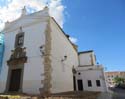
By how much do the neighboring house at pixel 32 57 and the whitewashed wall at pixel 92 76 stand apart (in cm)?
694

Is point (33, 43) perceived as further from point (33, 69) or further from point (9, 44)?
point (9, 44)

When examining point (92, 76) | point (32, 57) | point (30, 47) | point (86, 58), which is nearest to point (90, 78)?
point (92, 76)

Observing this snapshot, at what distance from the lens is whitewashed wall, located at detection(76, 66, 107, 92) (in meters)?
16.3

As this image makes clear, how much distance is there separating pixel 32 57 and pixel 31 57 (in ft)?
0.36

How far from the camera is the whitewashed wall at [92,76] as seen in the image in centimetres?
1626

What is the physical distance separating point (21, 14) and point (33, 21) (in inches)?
102

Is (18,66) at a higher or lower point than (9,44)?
lower

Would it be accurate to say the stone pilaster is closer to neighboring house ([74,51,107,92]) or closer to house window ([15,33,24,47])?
house window ([15,33,24,47])

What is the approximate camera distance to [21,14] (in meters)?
13.3

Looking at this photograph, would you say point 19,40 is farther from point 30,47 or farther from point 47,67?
point 47,67

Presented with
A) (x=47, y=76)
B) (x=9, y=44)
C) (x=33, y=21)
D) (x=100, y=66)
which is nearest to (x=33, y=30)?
(x=33, y=21)

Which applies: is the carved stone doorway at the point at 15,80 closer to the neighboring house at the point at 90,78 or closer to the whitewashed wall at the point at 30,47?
the whitewashed wall at the point at 30,47

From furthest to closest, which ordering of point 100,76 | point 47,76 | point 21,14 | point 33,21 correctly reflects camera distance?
point 100,76
point 21,14
point 33,21
point 47,76

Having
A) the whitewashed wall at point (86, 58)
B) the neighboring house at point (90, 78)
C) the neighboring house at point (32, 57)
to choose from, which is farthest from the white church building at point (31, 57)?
the whitewashed wall at point (86, 58)
